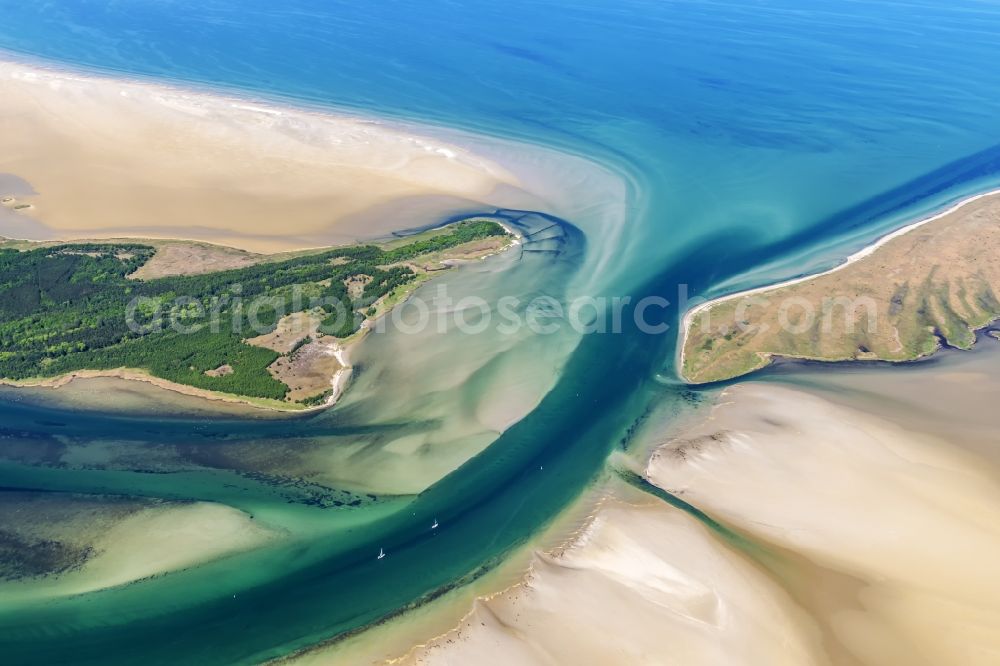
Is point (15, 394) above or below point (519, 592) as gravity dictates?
above

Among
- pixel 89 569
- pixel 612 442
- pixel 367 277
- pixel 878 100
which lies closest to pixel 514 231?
pixel 367 277

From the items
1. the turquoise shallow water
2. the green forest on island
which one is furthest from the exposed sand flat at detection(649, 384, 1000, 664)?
the green forest on island

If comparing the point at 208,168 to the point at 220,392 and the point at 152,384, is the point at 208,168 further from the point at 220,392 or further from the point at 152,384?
the point at 220,392

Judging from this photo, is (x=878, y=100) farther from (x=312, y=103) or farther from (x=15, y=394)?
(x=15, y=394)

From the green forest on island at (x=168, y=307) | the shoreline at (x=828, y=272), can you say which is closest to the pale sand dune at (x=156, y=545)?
the green forest on island at (x=168, y=307)

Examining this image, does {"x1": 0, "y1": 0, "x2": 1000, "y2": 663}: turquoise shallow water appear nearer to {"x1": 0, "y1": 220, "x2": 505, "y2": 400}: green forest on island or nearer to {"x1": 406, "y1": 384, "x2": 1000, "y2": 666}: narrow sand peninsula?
{"x1": 406, "y1": 384, "x2": 1000, "y2": 666}: narrow sand peninsula

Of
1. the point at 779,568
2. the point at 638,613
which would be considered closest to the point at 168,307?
the point at 638,613

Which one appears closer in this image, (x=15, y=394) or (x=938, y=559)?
(x=938, y=559)
